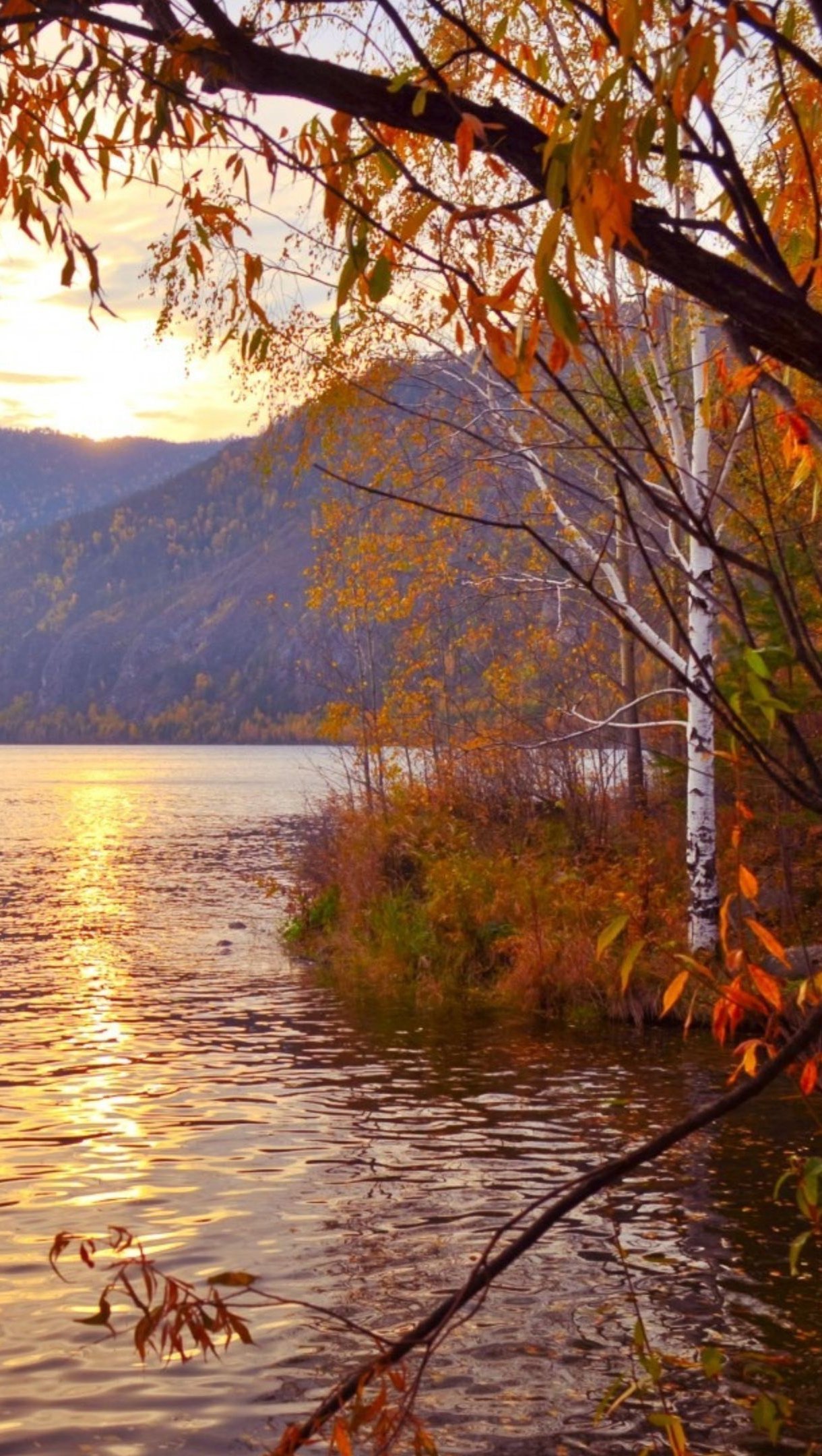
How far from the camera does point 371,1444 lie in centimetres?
654

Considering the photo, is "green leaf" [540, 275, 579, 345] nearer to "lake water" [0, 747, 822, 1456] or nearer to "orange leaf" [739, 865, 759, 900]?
"orange leaf" [739, 865, 759, 900]

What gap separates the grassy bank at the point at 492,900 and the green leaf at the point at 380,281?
1293 cm

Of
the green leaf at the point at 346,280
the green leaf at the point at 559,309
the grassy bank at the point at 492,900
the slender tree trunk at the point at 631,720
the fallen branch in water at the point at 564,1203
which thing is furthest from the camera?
the slender tree trunk at the point at 631,720

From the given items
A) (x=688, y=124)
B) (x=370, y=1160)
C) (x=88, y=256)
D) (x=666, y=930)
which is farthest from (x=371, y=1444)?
(x=666, y=930)

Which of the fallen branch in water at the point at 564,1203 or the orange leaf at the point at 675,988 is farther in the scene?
the orange leaf at the point at 675,988

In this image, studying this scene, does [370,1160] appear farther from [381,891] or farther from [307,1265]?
[381,891]

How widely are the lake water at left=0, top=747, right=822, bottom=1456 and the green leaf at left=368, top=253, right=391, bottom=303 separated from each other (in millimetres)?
2170

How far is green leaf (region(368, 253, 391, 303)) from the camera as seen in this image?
244 centimetres

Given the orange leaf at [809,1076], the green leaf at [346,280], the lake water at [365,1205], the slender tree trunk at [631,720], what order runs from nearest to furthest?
the green leaf at [346,280] < the orange leaf at [809,1076] < the lake water at [365,1205] < the slender tree trunk at [631,720]

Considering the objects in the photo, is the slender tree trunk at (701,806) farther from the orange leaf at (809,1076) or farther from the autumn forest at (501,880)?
the orange leaf at (809,1076)

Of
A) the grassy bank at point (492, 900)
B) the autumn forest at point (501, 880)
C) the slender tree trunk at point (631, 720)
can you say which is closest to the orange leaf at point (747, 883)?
the autumn forest at point (501, 880)

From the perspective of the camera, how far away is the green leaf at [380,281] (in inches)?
96.1

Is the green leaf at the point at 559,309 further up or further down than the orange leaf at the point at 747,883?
further up

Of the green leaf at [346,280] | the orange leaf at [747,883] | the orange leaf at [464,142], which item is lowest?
the orange leaf at [747,883]
